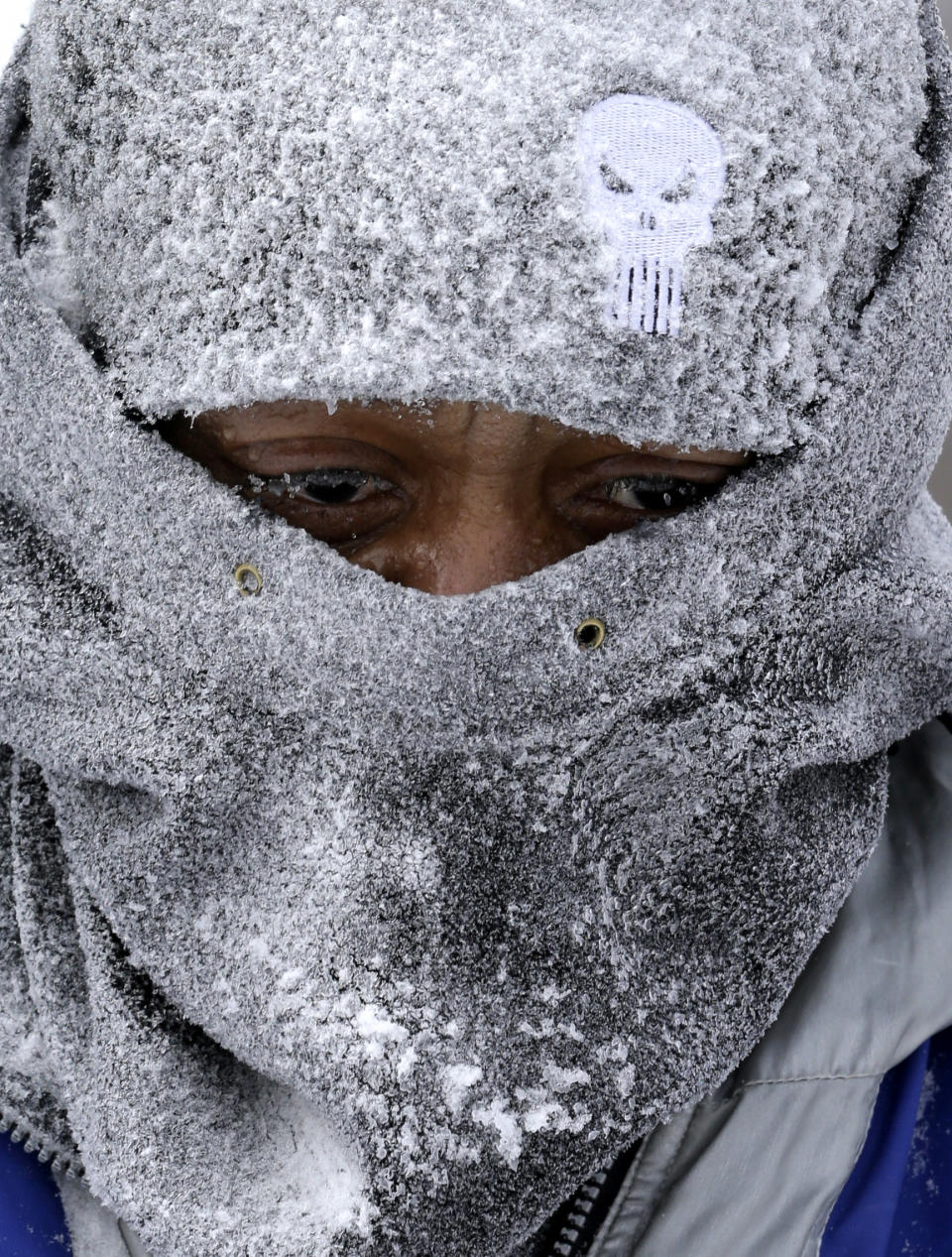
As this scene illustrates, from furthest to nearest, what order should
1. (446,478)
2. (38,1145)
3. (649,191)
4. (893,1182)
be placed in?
(893,1182), (38,1145), (446,478), (649,191)

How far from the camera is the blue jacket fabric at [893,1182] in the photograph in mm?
1293

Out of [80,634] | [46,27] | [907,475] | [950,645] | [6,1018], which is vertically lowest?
[6,1018]

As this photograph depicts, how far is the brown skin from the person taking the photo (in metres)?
1.15

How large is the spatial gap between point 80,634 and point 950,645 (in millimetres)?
830

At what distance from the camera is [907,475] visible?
1303 mm

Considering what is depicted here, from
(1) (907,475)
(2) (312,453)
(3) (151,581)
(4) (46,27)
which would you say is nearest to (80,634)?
(3) (151,581)

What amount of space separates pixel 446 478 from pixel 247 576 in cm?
19

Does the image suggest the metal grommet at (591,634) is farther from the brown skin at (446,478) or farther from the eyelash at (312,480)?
the eyelash at (312,480)

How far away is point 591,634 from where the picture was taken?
116 centimetres

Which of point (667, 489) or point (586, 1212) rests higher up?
point (667, 489)

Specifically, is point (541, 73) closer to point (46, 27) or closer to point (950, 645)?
point (46, 27)

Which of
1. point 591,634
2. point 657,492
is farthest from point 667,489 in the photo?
point 591,634

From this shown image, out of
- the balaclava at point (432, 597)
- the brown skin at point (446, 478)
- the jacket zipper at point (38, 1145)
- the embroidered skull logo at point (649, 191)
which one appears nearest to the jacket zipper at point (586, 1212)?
the balaclava at point (432, 597)

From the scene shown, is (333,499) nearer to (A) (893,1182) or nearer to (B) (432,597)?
(B) (432,597)
